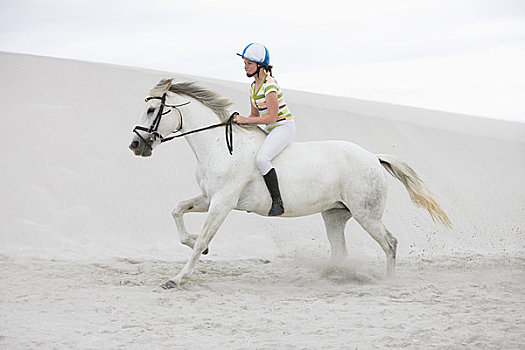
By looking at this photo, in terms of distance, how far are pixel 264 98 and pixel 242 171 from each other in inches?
31.9

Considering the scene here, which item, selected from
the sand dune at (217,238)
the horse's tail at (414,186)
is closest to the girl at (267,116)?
the sand dune at (217,238)

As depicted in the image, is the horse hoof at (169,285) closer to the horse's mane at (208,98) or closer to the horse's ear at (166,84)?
the horse's mane at (208,98)

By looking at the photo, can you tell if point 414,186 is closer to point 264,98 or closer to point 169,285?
point 264,98

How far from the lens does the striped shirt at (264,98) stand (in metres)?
6.64

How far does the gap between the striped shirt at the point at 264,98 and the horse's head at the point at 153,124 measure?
86 cm

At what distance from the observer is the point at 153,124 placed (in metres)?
6.59

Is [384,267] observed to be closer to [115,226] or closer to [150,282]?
[150,282]

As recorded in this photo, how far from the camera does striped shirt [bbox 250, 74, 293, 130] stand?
6.64 metres

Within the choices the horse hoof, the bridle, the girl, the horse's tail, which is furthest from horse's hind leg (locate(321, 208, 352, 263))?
the horse hoof

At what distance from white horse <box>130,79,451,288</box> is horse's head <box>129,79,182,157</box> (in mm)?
10

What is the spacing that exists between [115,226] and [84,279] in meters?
2.85

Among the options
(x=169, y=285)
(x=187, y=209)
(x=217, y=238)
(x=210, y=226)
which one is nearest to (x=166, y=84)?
(x=187, y=209)

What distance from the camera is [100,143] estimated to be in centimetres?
1219

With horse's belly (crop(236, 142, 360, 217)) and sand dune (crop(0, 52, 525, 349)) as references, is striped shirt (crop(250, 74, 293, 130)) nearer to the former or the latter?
horse's belly (crop(236, 142, 360, 217))
